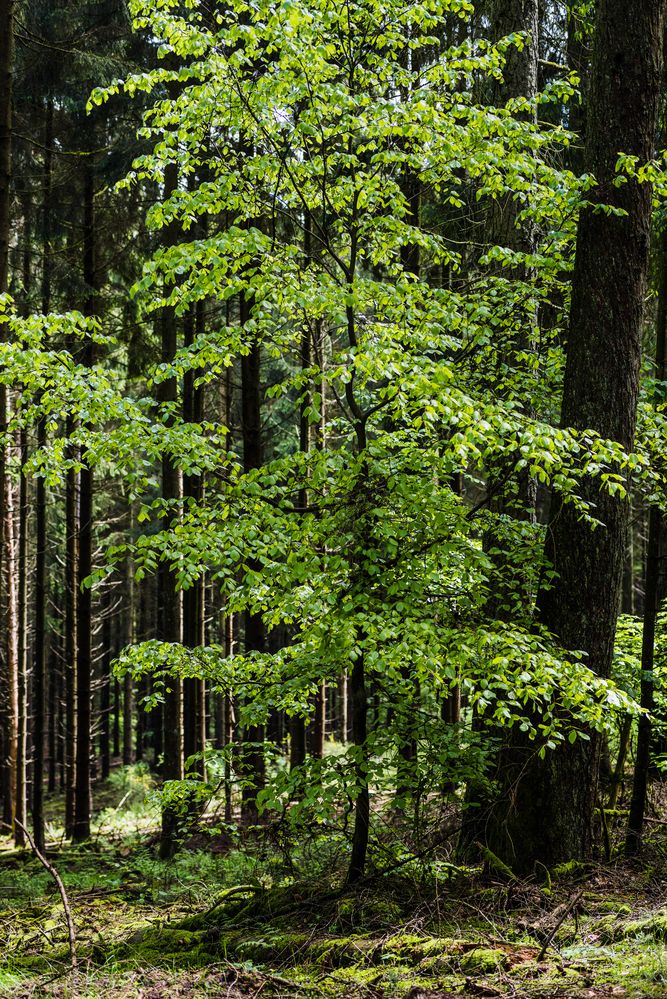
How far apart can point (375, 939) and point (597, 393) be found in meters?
4.21

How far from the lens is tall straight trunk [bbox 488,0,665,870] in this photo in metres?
5.74

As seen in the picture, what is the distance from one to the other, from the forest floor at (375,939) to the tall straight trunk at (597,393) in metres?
0.44

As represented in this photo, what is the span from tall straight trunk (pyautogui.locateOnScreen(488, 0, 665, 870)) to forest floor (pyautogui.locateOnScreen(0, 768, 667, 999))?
1.46 ft

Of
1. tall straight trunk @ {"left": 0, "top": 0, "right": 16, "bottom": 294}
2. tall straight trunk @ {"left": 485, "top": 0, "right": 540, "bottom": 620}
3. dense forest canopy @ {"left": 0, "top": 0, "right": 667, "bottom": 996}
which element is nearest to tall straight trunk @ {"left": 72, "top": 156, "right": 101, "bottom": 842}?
tall straight trunk @ {"left": 0, "top": 0, "right": 16, "bottom": 294}

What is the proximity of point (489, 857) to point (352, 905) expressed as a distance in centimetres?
109

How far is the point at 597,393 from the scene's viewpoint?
5.85 metres

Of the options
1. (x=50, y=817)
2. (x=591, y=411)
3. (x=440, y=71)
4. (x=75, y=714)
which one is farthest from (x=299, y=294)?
(x=50, y=817)

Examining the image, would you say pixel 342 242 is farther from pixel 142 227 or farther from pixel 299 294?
pixel 142 227

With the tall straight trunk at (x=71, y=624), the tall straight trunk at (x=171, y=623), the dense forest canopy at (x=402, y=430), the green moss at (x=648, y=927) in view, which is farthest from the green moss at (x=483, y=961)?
the tall straight trunk at (x=71, y=624)

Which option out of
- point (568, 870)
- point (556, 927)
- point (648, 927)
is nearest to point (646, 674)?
point (568, 870)

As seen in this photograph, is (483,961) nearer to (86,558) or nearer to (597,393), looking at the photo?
(597,393)

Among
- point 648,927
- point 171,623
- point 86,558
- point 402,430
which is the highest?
point 402,430

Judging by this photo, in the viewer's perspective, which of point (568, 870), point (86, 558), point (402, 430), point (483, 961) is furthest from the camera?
point (86, 558)

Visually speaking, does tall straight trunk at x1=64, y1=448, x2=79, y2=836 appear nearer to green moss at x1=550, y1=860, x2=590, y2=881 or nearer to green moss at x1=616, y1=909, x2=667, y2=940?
green moss at x1=550, y1=860, x2=590, y2=881
